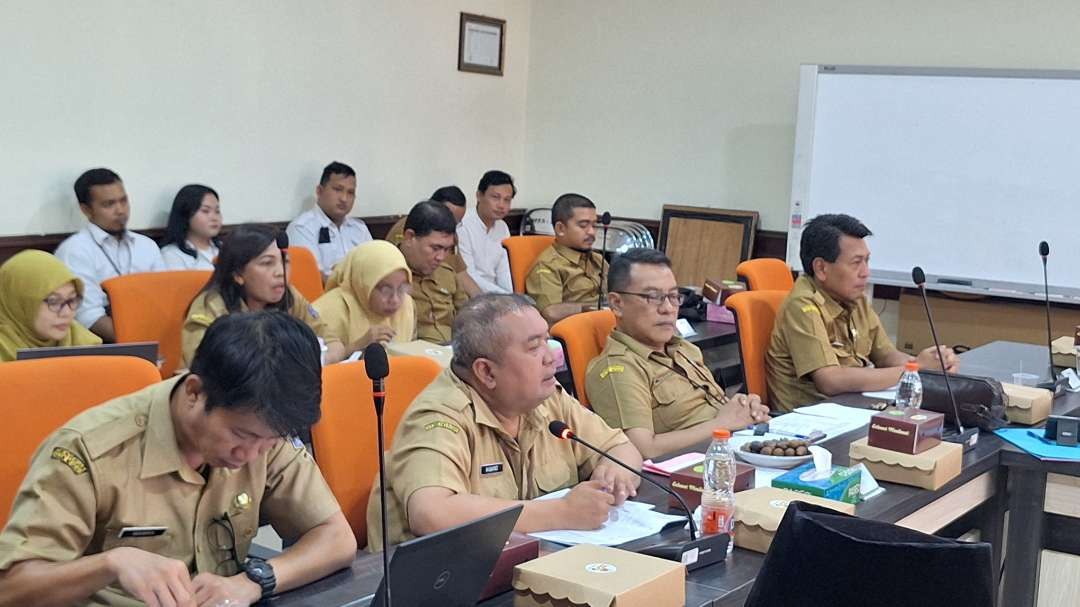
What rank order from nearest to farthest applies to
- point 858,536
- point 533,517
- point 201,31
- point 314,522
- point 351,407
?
point 858,536
point 314,522
point 533,517
point 351,407
point 201,31

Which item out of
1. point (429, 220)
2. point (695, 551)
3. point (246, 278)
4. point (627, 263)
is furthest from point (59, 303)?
point (695, 551)

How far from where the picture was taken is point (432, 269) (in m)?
4.84

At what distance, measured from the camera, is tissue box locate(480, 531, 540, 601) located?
1.79m

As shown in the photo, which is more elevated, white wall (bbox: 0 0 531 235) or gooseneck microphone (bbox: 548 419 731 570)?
white wall (bbox: 0 0 531 235)

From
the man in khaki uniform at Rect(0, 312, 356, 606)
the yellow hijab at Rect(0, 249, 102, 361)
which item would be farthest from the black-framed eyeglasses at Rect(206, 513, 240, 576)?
the yellow hijab at Rect(0, 249, 102, 361)

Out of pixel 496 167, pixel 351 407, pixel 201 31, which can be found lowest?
pixel 351 407

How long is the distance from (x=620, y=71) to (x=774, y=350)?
384cm

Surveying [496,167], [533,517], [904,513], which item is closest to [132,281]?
[533,517]

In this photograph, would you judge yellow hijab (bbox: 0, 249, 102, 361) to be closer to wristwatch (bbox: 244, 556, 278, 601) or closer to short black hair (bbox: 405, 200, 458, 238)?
short black hair (bbox: 405, 200, 458, 238)

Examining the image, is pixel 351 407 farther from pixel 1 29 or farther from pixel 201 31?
pixel 201 31

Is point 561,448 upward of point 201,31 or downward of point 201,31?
downward

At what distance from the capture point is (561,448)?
2570 millimetres

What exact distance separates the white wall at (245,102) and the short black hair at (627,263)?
287 centimetres

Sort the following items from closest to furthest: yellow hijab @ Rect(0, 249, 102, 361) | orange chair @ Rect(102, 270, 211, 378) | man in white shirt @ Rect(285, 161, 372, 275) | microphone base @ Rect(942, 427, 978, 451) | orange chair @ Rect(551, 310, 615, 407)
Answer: microphone base @ Rect(942, 427, 978, 451), orange chair @ Rect(551, 310, 615, 407), yellow hijab @ Rect(0, 249, 102, 361), orange chair @ Rect(102, 270, 211, 378), man in white shirt @ Rect(285, 161, 372, 275)
